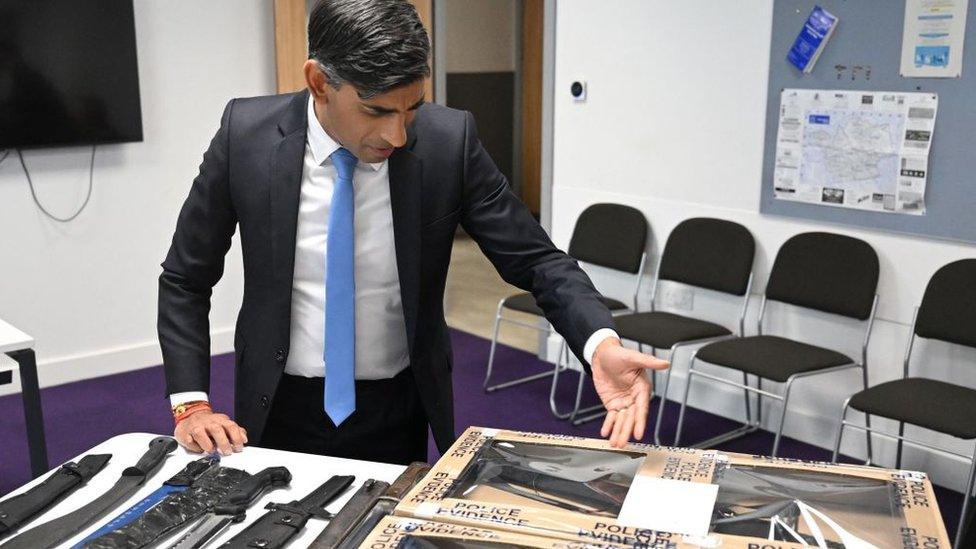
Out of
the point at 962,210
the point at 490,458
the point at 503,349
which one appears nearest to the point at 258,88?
the point at 503,349

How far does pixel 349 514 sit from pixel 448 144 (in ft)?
2.44

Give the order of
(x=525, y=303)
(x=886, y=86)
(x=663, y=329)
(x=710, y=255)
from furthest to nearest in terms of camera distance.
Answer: (x=525, y=303) → (x=710, y=255) → (x=663, y=329) → (x=886, y=86)

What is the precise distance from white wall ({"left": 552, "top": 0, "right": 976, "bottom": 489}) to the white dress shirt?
2.53 metres

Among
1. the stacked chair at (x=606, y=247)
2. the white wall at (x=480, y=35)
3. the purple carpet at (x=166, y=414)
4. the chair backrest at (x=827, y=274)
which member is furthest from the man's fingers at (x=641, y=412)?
the white wall at (x=480, y=35)

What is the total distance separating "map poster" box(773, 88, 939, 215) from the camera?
3635 mm

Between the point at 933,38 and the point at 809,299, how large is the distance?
1.05 metres

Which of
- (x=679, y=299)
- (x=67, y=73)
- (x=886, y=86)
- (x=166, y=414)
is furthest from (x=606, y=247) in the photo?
(x=67, y=73)

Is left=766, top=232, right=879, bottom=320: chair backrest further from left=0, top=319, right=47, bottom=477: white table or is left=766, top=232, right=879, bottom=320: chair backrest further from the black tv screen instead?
the black tv screen

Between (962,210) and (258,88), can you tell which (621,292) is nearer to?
(962,210)

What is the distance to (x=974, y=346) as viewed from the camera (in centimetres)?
341

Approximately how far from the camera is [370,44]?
58.6 inches

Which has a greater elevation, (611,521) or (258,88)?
(258,88)

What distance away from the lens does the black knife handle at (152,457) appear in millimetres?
1619

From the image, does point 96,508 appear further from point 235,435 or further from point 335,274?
point 335,274
